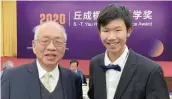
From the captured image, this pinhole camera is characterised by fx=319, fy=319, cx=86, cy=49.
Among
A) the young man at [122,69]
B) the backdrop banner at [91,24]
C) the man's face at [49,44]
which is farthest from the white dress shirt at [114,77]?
the backdrop banner at [91,24]

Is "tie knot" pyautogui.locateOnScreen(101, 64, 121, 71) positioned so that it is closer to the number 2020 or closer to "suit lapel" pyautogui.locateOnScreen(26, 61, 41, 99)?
"suit lapel" pyautogui.locateOnScreen(26, 61, 41, 99)

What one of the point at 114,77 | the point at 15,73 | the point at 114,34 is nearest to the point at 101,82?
the point at 114,77

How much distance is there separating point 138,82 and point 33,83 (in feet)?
1.63

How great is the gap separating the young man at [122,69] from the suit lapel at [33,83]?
1.01ft

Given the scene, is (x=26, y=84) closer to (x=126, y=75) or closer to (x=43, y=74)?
(x=43, y=74)

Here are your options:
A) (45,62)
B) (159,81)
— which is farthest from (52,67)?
(159,81)

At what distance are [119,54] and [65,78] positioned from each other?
30cm

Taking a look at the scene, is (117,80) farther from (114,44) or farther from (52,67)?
(52,67)

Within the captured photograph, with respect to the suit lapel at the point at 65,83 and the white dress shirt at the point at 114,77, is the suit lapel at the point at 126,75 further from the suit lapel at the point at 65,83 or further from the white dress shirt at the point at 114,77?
the suit lapel at the point at 65,83

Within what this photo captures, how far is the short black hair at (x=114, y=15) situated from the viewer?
1.47 metres

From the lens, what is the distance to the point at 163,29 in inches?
301

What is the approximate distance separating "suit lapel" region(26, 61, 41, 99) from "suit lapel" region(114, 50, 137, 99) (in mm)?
372

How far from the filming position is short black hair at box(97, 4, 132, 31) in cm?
147

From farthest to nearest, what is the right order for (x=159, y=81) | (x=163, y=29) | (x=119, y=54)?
(x=163, y=29), (x=119, y=54), (x=159, y=81)
